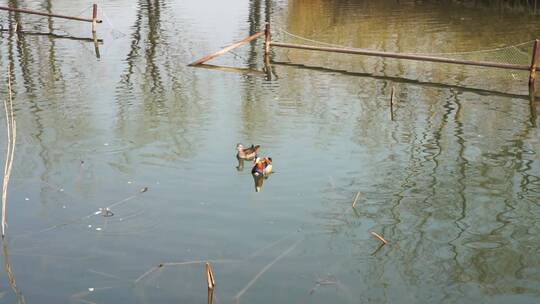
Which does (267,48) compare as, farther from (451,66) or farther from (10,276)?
(10,276)

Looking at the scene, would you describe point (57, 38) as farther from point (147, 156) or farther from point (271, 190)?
point (271, 190)

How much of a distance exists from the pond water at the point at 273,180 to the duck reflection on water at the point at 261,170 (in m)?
0.11

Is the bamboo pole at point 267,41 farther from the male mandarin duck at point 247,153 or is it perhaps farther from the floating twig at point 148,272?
the floating twig at point 148,272

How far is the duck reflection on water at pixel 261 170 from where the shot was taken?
10375mm

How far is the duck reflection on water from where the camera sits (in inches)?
408

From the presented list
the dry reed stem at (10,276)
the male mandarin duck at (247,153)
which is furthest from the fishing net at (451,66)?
the dry reed stem at (10,276)

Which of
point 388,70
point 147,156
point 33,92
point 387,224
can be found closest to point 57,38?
point 33,92

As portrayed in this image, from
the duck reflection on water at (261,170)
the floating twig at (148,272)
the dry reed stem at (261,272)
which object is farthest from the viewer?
→ the duck reflection on water at (261,170)

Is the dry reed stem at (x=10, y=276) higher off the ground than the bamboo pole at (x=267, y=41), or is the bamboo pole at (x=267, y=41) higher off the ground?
the bamboo pole at (x=267, y=41)

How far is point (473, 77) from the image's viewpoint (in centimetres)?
1770

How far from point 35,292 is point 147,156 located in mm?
4461

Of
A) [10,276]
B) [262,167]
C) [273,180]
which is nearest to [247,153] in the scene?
[262,167]

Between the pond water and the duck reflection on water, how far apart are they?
11 centimetres

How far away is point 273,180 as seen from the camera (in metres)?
10.4
